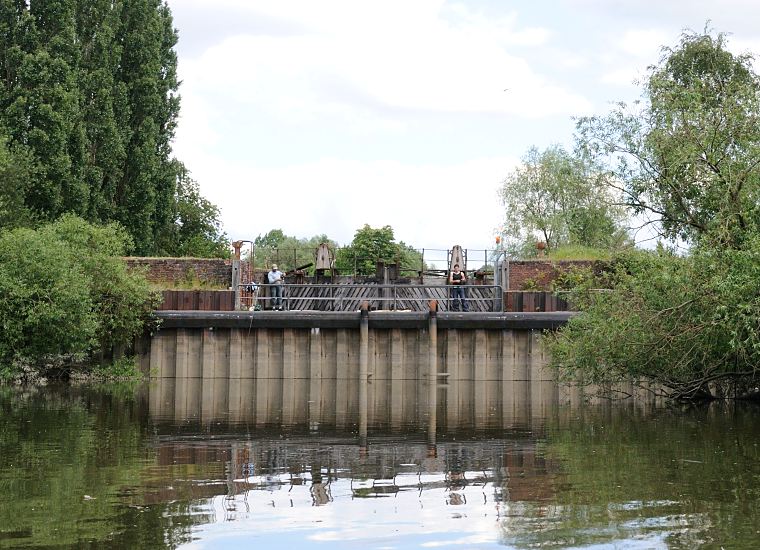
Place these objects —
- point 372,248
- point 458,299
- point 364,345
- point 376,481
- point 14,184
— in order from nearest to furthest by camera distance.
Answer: point 376,481, point 364,345, point 458,299, point 14,184, point 372,248

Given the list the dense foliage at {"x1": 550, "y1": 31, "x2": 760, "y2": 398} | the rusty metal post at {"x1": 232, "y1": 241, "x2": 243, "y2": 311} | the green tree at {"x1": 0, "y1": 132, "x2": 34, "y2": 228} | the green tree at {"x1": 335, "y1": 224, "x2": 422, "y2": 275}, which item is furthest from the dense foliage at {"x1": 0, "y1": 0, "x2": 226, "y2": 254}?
the green tree at {"x1": 335, "y1": 224, "x2": 422, "y2": 275}

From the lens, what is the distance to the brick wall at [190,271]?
41.6m

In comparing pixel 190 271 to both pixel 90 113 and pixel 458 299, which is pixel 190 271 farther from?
pixel 90 113

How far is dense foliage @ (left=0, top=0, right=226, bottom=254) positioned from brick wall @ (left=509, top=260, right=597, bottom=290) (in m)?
15.3

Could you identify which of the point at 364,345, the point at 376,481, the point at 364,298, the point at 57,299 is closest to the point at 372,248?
the point at 364,298

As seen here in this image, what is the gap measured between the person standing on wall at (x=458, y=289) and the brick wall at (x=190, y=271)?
→ 755 cm

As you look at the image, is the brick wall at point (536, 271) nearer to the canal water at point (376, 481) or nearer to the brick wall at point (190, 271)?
the brick wall at point (190, 271)

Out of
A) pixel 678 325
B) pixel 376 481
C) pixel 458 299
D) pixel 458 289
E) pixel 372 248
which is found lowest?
pixel 376 481

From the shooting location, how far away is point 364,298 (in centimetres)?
4278

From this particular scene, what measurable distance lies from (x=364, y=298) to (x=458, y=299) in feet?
12.5

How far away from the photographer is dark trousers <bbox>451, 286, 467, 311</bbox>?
41031 mm

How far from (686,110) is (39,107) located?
82.2ft

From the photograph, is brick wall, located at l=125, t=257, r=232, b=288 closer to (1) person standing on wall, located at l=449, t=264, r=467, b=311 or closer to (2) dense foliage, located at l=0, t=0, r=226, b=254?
(2) dense foliage, located at l=0, t=0, r=226, b=254

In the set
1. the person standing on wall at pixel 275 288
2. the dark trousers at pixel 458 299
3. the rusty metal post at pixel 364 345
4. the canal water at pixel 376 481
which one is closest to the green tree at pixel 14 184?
the person standing on wall at pixel 275 288
